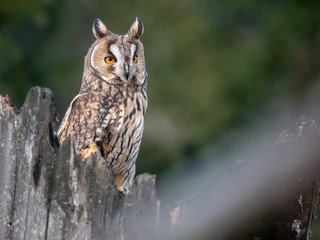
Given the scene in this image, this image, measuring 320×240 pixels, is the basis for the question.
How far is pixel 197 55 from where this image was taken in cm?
1132

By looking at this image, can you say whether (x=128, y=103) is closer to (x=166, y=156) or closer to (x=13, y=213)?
(x=13, y=213)

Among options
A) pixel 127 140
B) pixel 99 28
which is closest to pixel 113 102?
pixel 127 140

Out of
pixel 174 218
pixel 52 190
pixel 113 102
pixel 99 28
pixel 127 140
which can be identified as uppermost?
pixel 99 28

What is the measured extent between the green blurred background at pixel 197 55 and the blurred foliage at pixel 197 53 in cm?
2

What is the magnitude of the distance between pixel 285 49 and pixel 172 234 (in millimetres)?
8914

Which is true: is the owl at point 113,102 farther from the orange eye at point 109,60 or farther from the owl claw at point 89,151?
the owl claw at point 89,151

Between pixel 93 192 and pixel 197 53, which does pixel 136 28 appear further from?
pixel 197 53

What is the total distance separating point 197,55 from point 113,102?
296 inches

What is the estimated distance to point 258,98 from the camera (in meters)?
10.1

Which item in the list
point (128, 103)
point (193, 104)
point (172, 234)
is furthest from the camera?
point (193, 104)

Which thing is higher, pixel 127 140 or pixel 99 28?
pixel 99 28

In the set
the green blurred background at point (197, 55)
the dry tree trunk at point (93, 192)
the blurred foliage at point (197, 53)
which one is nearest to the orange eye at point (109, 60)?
the dry tree trunk at point (93, 192)

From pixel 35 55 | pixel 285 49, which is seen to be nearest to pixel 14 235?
pixel 35 55

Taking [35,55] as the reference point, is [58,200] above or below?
below
